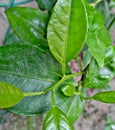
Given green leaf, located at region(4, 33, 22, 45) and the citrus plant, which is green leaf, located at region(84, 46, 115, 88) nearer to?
the citrus plant

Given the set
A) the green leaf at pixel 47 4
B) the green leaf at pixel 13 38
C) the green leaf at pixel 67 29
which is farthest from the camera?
the green leaf at pixel 13 38

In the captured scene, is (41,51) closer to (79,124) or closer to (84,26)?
(84,26)

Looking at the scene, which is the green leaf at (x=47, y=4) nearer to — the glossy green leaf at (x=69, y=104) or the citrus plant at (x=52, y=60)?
the citrus plant at (x=52, y=60)

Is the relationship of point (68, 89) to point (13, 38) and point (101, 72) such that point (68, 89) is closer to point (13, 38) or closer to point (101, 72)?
point (101, 72)

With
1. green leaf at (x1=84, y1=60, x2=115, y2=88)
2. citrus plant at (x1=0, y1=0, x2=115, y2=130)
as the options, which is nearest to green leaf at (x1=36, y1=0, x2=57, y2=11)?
citrus plant at (x1=0, y1=0, x2=115, y2=130)

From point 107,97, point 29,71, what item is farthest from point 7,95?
point 107,97

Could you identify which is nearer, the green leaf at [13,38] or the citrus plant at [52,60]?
the citrus plant at [52,60]

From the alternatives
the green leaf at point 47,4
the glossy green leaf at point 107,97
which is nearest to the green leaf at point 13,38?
the green leaf at point 47,4

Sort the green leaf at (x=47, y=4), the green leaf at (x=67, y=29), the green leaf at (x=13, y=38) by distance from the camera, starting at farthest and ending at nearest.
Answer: the green leaf at (x=13, y=38) → the green leaf at (x=47, y=4) → the green leaf at (x=67, y=29)
